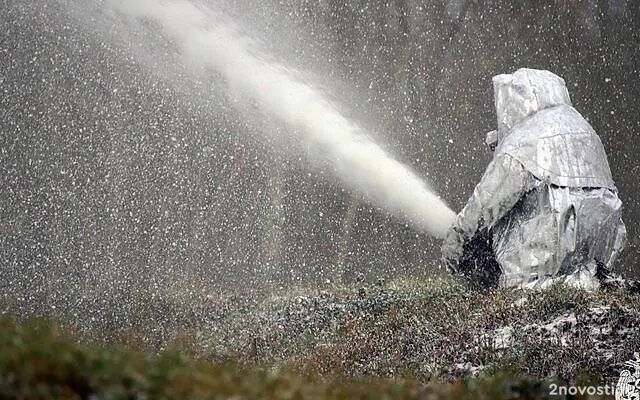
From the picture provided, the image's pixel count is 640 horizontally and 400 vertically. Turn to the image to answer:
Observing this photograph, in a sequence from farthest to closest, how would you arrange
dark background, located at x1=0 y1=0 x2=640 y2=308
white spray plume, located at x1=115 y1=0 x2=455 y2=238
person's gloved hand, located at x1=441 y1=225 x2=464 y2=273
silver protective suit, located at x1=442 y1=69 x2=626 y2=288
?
dark background, located at x1=0 y1=0 x2=640 y2=308 < white spray plume, located at x1=115 y1=0 x2=455 y2=238 < person's gloved hand, located at x1=441 y1=225 x2=464 y2=273 < silver protective suit, located at x1=442 y1=69 x2=626 y2=288

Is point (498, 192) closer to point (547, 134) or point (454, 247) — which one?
point (547, 134)

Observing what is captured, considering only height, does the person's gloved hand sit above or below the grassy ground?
above

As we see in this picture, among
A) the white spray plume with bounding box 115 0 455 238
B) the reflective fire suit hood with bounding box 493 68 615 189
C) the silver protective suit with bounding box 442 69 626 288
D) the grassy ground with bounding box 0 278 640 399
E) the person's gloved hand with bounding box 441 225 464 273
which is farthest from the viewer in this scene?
the white spray plume with bounding box 115 0 455 238

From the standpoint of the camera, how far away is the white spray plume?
26.2 m

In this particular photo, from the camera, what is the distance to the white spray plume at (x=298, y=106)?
26250mm

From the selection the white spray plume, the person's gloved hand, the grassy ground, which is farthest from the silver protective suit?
the white spray plume

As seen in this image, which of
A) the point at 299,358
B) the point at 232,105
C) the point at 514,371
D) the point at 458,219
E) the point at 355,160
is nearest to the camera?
the point at 514,371

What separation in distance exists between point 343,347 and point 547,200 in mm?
3904

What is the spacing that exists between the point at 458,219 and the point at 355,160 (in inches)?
495

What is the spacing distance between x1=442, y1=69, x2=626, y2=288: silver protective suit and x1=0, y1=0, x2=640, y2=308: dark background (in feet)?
45.9

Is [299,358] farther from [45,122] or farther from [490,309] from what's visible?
[45,122]

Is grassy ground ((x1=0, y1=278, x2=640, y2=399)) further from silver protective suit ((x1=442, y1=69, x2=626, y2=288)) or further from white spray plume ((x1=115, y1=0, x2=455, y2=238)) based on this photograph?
white spray plume ((x1=115, y1=0, x2=455, y2=238))

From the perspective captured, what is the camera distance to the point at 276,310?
14062mm

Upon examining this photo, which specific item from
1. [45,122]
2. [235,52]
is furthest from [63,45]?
[235,52]
